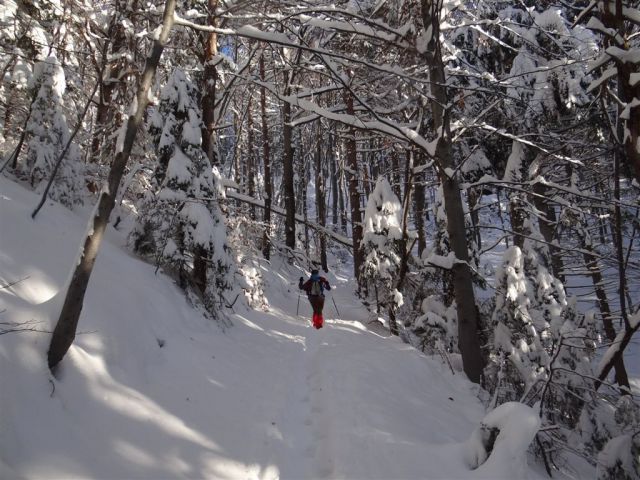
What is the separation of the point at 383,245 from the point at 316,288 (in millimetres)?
2211

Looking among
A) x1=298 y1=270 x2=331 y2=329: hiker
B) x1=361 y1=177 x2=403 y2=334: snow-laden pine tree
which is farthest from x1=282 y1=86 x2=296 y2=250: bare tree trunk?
x1=361 y1=177 x2=403 y2=334: snow-laden pine tree

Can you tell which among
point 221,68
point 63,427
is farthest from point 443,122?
point 63,427

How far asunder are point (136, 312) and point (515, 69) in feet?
34.2

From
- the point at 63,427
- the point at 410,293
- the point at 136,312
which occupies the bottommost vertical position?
the point at 63,427

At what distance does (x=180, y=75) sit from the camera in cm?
728

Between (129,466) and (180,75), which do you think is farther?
(180,75)

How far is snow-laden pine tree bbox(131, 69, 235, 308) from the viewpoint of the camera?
710 cm

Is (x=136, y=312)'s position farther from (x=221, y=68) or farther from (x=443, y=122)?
(x=221, y=68)

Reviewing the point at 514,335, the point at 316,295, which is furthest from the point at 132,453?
the point at 316,295

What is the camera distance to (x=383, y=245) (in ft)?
33.5

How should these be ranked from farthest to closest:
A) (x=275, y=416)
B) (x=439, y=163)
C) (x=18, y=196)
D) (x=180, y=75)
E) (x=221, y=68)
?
(x=221, y=68) → (x=180, y=75) → (x=439, y=163) → (x=18, y=196) → (x=275, y=416)

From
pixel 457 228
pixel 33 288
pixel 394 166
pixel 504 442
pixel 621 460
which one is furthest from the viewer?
pixel 394 166

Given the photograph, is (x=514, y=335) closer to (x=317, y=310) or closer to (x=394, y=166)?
(x=317, y=310)

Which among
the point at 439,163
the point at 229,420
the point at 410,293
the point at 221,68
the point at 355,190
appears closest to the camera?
the point at 229,420
